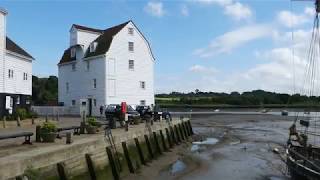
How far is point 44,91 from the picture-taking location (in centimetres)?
10225

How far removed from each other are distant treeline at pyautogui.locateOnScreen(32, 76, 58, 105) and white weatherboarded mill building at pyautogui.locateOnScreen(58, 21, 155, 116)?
506 inches

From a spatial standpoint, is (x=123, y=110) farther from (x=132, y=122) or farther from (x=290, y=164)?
(x=290, y=164)

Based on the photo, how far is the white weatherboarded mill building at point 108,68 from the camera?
213ft

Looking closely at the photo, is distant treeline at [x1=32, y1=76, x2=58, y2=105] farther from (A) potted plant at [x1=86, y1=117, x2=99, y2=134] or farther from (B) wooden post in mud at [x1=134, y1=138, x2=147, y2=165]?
(A) potted plant at [x1=86, y1=117, x2=99, y2=134]

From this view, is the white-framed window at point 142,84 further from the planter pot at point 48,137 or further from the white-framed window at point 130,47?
the planter pot at point 48,137

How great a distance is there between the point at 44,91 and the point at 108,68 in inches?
1631

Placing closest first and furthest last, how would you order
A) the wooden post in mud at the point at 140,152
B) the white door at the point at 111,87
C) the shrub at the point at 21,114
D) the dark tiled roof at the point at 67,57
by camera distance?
1. the wooden post in mud at the point at 140,152
2. the shrub at the point at 21,114
3. the white door at the point at 111,87
4. the dark tiled roof at the point at 67,57

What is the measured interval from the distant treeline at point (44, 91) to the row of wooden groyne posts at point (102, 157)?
2090 inches

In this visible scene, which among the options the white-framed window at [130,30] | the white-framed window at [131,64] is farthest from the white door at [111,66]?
the white-framed window at [130,30]

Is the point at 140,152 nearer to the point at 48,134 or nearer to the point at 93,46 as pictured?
the point at 48,134

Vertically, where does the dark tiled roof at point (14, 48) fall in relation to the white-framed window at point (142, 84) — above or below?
Result: above

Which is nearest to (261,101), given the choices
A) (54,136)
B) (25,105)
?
(25,105)

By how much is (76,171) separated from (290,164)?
1105 centimetres

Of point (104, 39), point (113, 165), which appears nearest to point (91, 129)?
point (113, 165)
